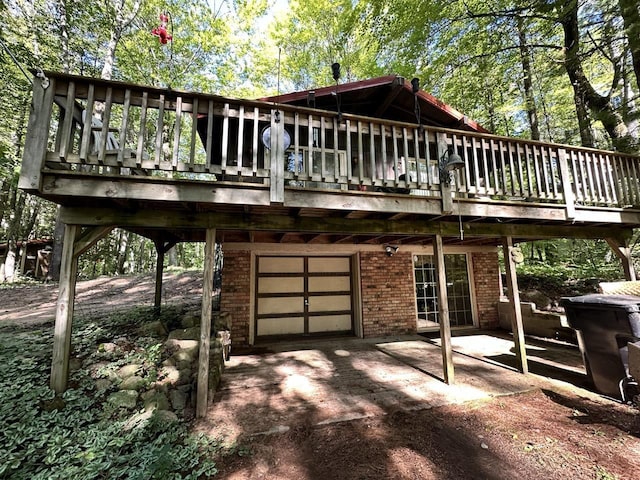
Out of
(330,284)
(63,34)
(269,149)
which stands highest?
(63,34)

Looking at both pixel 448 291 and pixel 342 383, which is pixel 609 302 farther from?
pixel 448 291

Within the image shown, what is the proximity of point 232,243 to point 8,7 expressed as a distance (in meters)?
10.5

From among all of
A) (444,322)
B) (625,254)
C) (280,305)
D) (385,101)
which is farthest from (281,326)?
(625,254)

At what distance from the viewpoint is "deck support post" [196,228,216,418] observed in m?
3.14

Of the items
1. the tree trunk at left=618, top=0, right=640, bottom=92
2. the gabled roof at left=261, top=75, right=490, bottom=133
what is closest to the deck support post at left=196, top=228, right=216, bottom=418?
the gabled roof at left=261, top=75, right=490, bottom=133

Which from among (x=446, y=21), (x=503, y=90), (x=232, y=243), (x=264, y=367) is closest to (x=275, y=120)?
(x=232, y=243)

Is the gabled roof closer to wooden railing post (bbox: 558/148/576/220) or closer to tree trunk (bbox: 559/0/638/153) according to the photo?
wooden railing post (bbox: 558/148/576/220)

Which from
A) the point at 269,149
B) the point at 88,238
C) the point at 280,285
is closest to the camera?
the point at 88,238

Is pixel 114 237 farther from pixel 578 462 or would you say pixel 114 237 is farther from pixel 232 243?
pixel 578 462

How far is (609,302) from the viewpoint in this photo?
133 inches

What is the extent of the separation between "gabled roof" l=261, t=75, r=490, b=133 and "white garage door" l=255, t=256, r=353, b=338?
11.6 feet

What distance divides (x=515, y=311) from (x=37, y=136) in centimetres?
653

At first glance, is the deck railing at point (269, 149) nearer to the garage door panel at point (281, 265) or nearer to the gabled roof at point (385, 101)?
the gabled roof at point (385, 101)

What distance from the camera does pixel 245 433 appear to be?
9.20 ft
